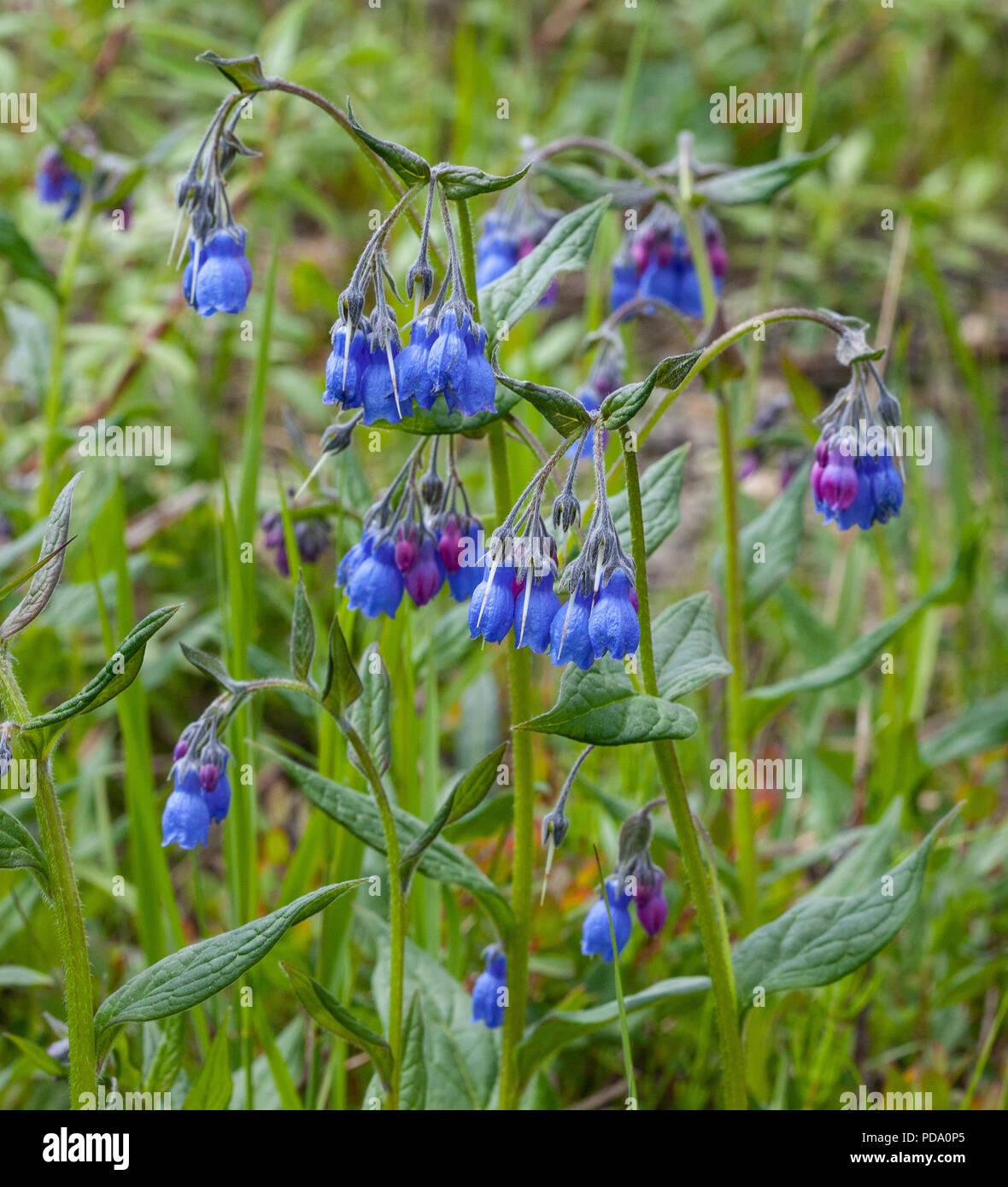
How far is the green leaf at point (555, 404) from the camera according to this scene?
4.46 ft

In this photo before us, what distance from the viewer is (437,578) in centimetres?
172

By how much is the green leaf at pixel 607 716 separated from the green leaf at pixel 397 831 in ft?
1.26

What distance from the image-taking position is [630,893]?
1799 mm

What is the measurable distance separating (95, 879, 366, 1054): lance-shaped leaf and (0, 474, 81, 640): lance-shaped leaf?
0.44 m

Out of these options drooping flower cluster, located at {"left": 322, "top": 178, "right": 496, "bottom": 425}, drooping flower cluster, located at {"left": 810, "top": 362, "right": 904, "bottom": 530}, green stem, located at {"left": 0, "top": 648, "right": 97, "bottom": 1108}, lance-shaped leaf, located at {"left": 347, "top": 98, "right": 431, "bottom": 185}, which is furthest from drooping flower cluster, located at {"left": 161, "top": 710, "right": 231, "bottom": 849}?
drooping flower cluster, located at {"left": 810, "top": 362, "right": 904, "bottom": 530}

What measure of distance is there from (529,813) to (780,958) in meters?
0.42

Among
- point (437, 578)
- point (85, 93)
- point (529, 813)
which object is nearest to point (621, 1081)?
point (529, 813)

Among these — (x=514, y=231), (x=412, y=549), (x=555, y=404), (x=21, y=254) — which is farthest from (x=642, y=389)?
(x=21, y=254)

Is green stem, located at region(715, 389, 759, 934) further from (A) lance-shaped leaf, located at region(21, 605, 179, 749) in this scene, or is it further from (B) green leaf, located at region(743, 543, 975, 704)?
(A) lance-shaped leaf, located at region(21, 605, 179, 749)

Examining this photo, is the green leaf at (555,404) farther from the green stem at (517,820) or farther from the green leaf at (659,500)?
the green leaf at (659,500)

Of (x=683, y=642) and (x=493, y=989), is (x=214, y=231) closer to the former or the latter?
(x=683, y=642)
